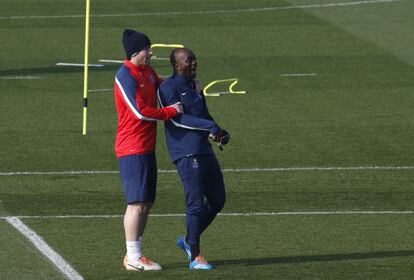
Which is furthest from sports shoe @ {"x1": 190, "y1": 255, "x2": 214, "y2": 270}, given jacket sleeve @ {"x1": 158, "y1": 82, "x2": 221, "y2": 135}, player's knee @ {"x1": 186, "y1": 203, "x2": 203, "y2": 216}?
jacket sleeve @ {"x1": 158, "y1": 82, "x2": 221, "y2": 135}

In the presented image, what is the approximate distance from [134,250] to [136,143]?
3.35 feet

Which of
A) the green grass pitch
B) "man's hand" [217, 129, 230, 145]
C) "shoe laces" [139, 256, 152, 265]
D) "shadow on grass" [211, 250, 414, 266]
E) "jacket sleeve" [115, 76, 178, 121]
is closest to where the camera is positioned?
"man's hand" [217, 129, 230, 145]

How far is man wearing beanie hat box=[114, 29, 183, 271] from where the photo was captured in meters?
15.0

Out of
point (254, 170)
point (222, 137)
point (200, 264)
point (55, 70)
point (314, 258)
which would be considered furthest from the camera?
point (55, 70)

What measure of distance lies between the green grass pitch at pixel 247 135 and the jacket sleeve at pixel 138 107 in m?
1.50

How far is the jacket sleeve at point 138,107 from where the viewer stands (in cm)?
1484

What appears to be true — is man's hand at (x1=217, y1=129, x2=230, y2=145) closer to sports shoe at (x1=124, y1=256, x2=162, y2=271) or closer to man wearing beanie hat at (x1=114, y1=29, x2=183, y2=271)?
man wearing beanie hat at (x1=114, y1=29, x2=183, y2=271)

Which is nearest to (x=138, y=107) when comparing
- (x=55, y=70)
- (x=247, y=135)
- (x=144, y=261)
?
(x=144, y=261)

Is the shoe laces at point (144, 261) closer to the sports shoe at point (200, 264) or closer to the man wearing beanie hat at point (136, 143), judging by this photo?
the man wearing beanie hat at point (136, 143)

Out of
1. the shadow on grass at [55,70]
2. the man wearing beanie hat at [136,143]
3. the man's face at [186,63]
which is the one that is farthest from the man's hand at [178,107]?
the shadow on grass at [55,70]

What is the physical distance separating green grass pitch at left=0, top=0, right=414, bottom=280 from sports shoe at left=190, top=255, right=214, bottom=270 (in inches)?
4.0

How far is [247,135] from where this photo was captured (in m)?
24.2

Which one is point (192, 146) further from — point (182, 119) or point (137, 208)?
point (137, 208)

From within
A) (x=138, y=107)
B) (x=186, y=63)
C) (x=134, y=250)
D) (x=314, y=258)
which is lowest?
(x=314, y=258)
